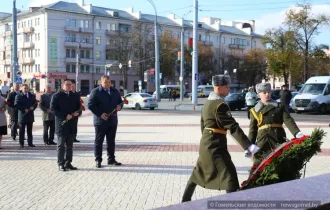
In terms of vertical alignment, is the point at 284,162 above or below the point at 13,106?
below

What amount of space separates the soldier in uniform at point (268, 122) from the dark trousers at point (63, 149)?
12.8 feet

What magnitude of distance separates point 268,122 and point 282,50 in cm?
4561

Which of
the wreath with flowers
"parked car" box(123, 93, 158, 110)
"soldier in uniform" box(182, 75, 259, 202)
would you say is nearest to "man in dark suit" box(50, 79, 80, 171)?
"soldier in uniform" box(182, 75, 259, 202)

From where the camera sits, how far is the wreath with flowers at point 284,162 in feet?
16.2

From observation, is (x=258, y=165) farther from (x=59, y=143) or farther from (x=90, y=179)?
(x=59, y=143)

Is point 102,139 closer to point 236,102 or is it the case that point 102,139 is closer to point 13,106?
point 13,106

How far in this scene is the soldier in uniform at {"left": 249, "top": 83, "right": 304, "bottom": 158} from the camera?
6.50m

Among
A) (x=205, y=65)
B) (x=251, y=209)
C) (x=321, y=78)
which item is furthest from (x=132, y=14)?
(x=251, y=209)

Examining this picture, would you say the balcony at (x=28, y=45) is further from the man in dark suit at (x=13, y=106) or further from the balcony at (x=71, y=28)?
the man in dark suit at (x=13, y=106)

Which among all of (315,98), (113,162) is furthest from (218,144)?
(315,98)

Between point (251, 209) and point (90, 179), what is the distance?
17.2 ft

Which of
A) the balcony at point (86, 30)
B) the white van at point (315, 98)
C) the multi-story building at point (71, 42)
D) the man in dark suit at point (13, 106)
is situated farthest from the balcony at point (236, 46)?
the man in dark suit at point (13, 106)

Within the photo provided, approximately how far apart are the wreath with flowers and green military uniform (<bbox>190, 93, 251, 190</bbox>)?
0.24m

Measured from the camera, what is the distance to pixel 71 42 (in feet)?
266
